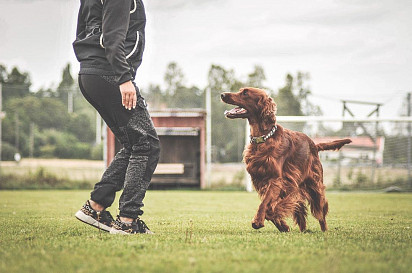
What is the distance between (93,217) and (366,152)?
1126 cm

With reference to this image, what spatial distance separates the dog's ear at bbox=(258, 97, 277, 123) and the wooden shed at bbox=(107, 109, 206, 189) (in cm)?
850

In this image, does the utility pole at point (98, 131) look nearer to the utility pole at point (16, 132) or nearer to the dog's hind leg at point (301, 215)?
the utility pole at point (16, 132)

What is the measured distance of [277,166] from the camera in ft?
13.9

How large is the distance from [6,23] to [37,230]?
12.4 m

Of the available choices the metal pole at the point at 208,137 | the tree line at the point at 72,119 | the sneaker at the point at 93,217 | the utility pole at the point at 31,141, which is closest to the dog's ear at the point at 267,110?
the sneaker at the point at 93,217

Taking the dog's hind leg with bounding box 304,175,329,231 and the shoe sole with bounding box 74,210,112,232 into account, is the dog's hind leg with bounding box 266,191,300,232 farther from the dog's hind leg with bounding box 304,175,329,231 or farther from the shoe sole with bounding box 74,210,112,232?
the shoe sole with bounding box 74,210,112,232

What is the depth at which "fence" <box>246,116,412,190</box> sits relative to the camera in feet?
44.1

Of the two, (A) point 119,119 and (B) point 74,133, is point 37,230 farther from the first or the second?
(B) point 74,133

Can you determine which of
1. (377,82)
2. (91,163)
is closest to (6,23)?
(91,163)

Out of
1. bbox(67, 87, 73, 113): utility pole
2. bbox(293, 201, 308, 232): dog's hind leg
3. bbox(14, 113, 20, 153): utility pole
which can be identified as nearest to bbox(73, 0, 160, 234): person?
bbox(293, 201, 308, 232): dog's hind leg

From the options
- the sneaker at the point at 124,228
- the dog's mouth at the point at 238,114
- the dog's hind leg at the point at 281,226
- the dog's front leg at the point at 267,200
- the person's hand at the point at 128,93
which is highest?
the person's hand at the point at 128,93

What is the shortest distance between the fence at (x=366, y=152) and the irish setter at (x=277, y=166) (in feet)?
28.5

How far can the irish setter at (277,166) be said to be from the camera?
4.20m

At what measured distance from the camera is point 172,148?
12906 mm
